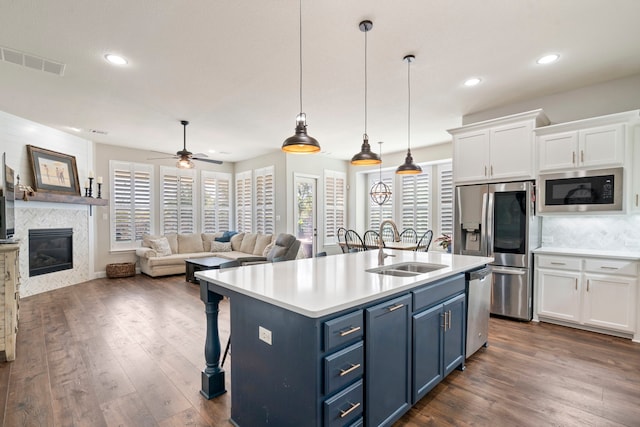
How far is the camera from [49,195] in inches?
199

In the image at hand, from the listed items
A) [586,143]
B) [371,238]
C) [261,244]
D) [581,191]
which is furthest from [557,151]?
[261,244]

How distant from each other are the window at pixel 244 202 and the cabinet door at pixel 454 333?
6.30 meters

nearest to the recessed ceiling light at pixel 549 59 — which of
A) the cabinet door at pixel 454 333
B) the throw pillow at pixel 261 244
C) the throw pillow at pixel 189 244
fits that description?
the cabinet door at pixel 454 333

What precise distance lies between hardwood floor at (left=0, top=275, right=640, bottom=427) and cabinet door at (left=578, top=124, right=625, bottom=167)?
192cm

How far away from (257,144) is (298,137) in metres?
4.55

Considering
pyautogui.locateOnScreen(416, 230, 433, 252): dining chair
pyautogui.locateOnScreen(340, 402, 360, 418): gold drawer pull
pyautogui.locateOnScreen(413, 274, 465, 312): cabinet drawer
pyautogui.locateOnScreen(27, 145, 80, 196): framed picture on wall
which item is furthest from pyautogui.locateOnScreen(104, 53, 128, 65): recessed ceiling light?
pyautogui.locateOnScreen(416, 230, 433, 252): dining chair

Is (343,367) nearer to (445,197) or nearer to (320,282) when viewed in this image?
(320,282)

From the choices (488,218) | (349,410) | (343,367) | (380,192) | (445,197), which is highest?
(380,192)

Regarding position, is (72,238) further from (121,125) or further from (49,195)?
(121,125)

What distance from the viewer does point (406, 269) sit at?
275 centimetres

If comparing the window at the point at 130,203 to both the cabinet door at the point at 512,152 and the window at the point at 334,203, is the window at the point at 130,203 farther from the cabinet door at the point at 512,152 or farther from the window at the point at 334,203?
the cabinet door at the point at 512,152

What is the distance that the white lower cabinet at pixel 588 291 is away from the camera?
315cm

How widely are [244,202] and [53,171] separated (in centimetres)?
398

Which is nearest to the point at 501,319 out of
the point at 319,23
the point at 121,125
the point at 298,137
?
the point at 298,137
